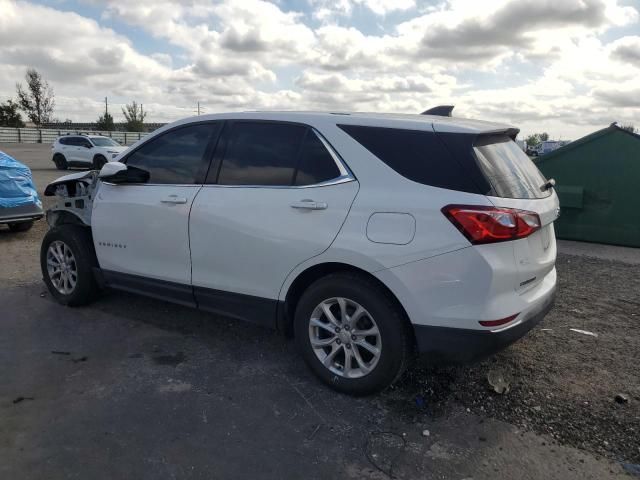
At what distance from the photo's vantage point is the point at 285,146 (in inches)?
140

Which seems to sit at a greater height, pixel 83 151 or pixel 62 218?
pixel 62 218

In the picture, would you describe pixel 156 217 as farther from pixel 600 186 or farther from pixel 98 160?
pixel 98 160

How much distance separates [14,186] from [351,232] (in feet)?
21.3

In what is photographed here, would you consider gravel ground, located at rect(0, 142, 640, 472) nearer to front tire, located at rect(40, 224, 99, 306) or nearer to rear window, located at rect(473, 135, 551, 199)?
rear window, located at rect(473, 135, 551, 199)

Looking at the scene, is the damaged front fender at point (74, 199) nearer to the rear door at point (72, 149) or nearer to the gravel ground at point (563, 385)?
the gravel ground at point (563, 385)

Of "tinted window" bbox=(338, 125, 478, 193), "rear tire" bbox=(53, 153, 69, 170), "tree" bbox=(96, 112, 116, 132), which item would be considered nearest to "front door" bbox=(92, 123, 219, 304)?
"tinted window" bbox=(338, 125, 478, 193)

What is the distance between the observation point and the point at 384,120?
10.9ft

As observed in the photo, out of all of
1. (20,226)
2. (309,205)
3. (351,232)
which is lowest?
(20,226)

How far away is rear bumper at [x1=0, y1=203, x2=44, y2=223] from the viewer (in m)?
7.46

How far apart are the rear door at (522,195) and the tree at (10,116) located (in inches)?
2575

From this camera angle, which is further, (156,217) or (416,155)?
(156,217)

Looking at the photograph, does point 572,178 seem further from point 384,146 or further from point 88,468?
point 88,468

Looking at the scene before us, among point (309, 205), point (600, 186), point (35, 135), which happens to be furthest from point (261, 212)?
point (35, 135)

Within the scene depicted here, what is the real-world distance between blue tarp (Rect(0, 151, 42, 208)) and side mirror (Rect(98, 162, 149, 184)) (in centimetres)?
416
